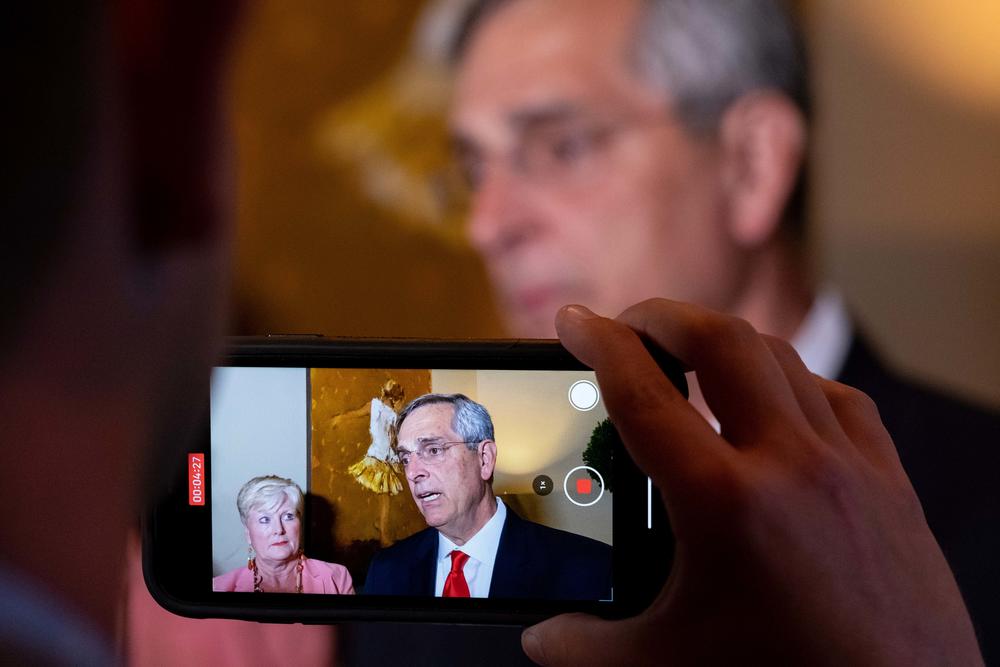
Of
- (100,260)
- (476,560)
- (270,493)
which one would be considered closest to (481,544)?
(476,560)

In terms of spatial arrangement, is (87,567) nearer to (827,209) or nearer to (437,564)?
(437,564)

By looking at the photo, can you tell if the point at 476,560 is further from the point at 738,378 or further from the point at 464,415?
the point at 738,378

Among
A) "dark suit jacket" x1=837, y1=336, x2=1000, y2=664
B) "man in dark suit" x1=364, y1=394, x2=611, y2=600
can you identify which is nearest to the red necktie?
"man in dark suit" x1=364, y1=394, x2=611, y2=600

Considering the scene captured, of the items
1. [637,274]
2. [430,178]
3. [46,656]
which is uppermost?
[430,178]

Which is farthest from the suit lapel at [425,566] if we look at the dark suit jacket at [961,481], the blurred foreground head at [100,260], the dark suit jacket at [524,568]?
the dark suit jacket at [961,481]

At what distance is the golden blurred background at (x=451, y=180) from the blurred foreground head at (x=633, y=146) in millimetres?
35

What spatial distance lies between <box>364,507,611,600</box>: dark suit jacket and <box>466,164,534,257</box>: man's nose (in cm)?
50

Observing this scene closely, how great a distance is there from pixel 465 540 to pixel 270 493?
12cm

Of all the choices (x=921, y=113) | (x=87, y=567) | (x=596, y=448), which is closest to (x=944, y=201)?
(x=921, y=113)

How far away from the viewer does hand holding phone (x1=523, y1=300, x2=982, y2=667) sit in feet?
1.17

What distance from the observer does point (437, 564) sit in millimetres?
503

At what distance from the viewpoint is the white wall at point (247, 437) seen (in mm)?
505

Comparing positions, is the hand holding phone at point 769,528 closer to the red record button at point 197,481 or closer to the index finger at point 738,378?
the index finger at point 738,378

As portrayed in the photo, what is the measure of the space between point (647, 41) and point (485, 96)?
178 millimetres
